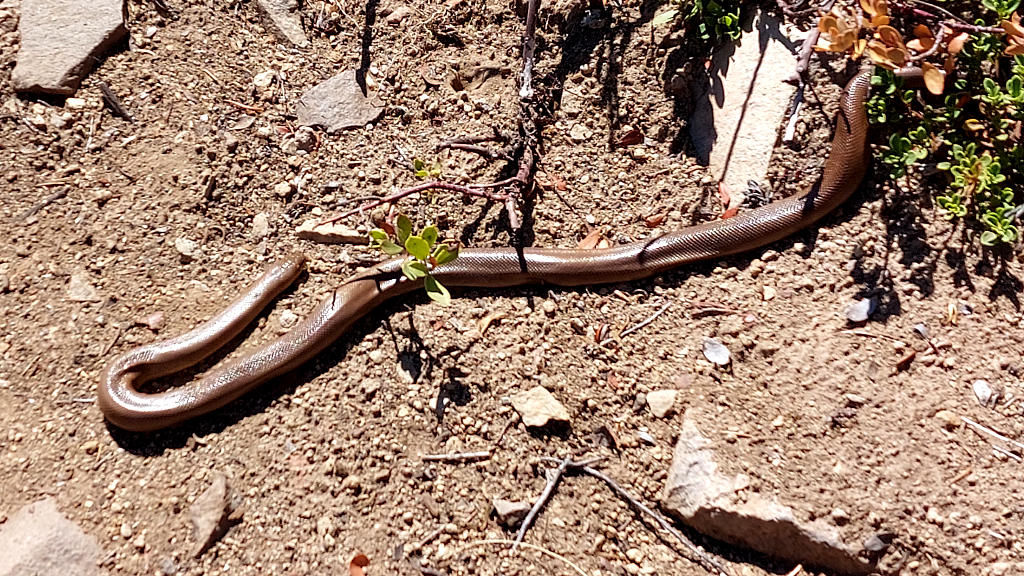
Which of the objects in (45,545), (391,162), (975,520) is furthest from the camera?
(391,162)

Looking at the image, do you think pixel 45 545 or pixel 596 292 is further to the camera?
pixel 596 292

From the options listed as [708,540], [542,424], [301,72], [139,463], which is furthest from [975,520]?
[301,72]

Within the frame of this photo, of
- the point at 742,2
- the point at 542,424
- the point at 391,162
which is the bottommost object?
the point at 542,424

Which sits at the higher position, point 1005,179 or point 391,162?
point 1005,179

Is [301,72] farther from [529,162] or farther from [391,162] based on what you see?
[529,162]

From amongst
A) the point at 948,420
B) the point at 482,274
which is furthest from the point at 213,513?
the point at 948,420

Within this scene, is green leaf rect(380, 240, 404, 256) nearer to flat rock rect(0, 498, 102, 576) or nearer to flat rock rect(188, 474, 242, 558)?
flat rock rect(188, 474, 242, 558)

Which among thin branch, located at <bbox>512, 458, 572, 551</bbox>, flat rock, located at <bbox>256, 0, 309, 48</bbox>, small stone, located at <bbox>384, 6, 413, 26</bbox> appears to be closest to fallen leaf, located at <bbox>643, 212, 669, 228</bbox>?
thin branch, located at <bbox>512, 458, 572, 551</bbox>

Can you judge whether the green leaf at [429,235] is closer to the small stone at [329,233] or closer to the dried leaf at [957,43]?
the small stone at [329,233]
